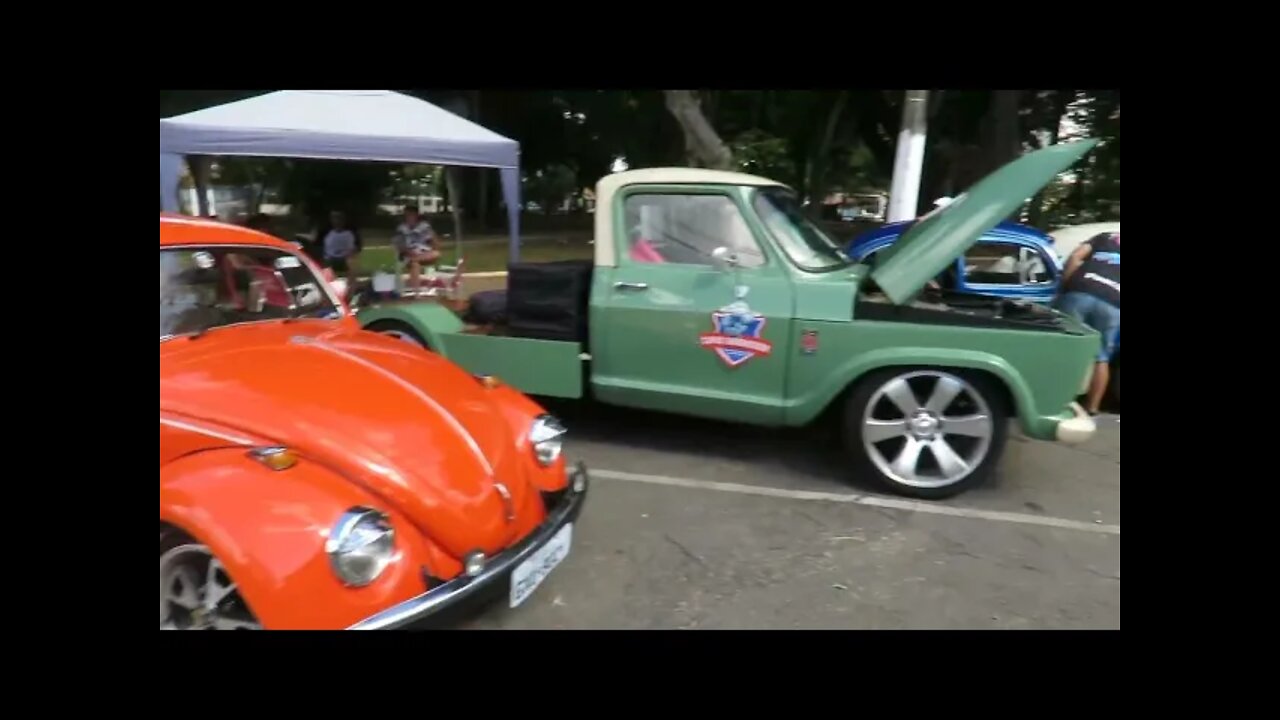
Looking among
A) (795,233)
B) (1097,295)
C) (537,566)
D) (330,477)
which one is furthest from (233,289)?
(1097,295)

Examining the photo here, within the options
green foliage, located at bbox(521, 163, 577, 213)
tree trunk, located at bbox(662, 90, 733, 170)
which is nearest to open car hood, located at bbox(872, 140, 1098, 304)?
tree trunk, located at bbox(662, 90, 733, 170)

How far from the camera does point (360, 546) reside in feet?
7.91

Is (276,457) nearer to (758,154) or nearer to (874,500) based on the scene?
(874,500)

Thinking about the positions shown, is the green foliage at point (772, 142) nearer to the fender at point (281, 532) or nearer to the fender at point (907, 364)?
the fender at point (907, 364)

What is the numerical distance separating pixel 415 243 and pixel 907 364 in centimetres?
750

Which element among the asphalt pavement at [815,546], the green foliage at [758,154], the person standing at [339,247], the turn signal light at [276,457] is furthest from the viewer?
the green foliage at [758,154]

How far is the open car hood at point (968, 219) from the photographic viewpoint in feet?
14.0

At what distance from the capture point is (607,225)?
4906 mm

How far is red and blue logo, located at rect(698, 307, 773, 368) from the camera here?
177 inches

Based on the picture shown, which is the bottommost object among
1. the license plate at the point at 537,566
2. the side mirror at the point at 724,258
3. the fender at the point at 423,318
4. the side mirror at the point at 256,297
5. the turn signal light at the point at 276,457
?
the license plate at the point at 537,566

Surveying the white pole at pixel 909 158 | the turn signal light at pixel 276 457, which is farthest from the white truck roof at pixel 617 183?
the white pole at pixel 909 158

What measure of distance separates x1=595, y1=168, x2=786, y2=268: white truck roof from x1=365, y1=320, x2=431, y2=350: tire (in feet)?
4.57

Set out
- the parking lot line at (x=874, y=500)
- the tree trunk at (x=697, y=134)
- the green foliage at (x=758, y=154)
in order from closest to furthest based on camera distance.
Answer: the parking lot line at (x=874, y=500), the tree trunk at (x=697, y=134), the green foliage at (x=758, y=154)

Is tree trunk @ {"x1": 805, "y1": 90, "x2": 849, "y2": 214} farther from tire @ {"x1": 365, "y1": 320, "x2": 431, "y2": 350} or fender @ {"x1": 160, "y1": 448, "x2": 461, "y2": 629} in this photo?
fender @ {"x1": 160, "y1": 448, "x2": 461, "y2": 629}
